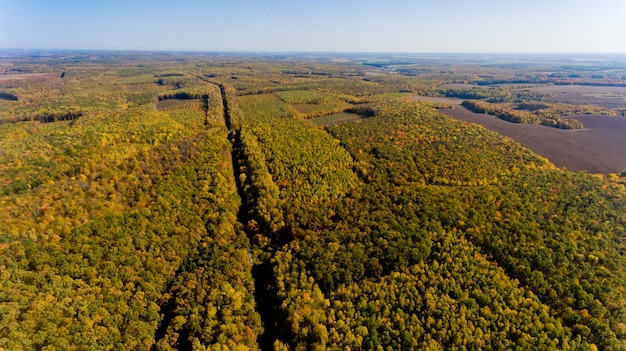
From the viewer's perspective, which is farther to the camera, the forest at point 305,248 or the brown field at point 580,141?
the brown field at point 580,141

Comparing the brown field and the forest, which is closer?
the forest

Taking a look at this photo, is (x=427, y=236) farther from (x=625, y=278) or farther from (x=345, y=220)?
(x=625, y=278)

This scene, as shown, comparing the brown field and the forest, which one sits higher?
the brown field

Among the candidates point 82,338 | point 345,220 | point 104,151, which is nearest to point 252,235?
point 345,220

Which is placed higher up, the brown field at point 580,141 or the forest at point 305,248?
the brown field at point 580,141
